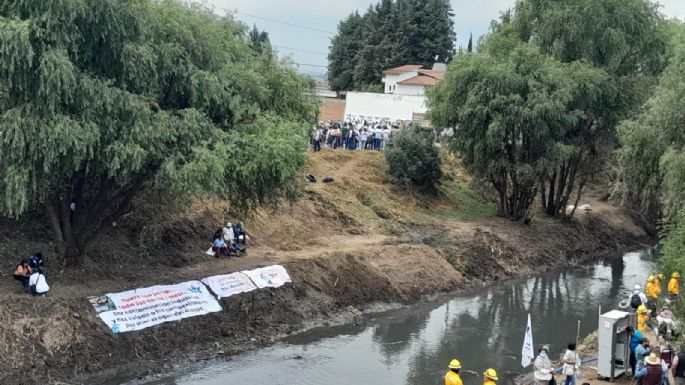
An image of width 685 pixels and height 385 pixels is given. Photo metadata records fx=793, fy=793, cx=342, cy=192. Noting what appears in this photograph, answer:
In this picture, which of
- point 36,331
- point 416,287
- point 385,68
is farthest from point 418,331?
point 385,68

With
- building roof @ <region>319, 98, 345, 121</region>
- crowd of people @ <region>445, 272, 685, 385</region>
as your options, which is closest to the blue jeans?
crowd of people @ <region>445, 272, 685, 385</region>

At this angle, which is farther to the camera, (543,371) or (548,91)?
(548,91)

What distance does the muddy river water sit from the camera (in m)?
21.9

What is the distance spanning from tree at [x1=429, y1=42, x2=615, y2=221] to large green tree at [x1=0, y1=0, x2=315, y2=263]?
1500 cm

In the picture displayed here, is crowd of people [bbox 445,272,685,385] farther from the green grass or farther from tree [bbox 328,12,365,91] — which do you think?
tree [bbox 328,12,365,91]

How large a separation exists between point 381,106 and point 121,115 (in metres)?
45.5

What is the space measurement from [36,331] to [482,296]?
1853 cm

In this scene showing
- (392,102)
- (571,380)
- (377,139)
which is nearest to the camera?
(571,380)

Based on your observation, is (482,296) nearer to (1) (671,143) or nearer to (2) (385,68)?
(1) (671,143)

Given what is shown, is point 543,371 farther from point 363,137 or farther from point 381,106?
point 381,106

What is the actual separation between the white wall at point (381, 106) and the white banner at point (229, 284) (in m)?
38.4

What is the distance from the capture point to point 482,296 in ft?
107

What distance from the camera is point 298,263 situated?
28531mm

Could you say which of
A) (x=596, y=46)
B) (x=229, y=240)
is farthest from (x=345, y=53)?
→ (x=229, y=240)
